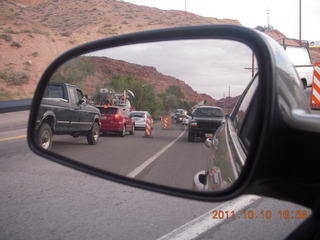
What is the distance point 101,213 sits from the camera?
4863mm

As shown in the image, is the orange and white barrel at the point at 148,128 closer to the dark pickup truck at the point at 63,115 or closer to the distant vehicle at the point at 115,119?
the distant vehicle at the point at 115,119

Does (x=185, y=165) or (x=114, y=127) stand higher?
(x=114, y=127)

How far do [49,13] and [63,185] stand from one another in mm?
87941

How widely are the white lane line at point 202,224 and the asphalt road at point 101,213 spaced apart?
41 millimetres

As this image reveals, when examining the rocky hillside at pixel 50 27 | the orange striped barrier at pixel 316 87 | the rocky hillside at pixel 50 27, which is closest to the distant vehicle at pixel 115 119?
the orange striped barrier at pixel 316 87

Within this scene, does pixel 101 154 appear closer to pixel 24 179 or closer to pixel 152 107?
pixel 152 107

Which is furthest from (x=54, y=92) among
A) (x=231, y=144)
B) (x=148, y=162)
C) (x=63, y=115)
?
(x=231, y=144)

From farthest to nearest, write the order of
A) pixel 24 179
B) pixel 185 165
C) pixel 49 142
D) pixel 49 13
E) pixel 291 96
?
pixel 49 13
pixel 24 179
pixel 49 142
pixel 185 165
pixel 291 96

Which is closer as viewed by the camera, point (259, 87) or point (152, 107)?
point (259, 87)

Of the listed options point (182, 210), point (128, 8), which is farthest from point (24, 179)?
point (128, 8)

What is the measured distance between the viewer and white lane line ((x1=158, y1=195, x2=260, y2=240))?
4008 mm

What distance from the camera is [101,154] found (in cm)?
246

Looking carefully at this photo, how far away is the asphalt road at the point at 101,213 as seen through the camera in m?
4.09

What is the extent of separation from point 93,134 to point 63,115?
35 centimetres
